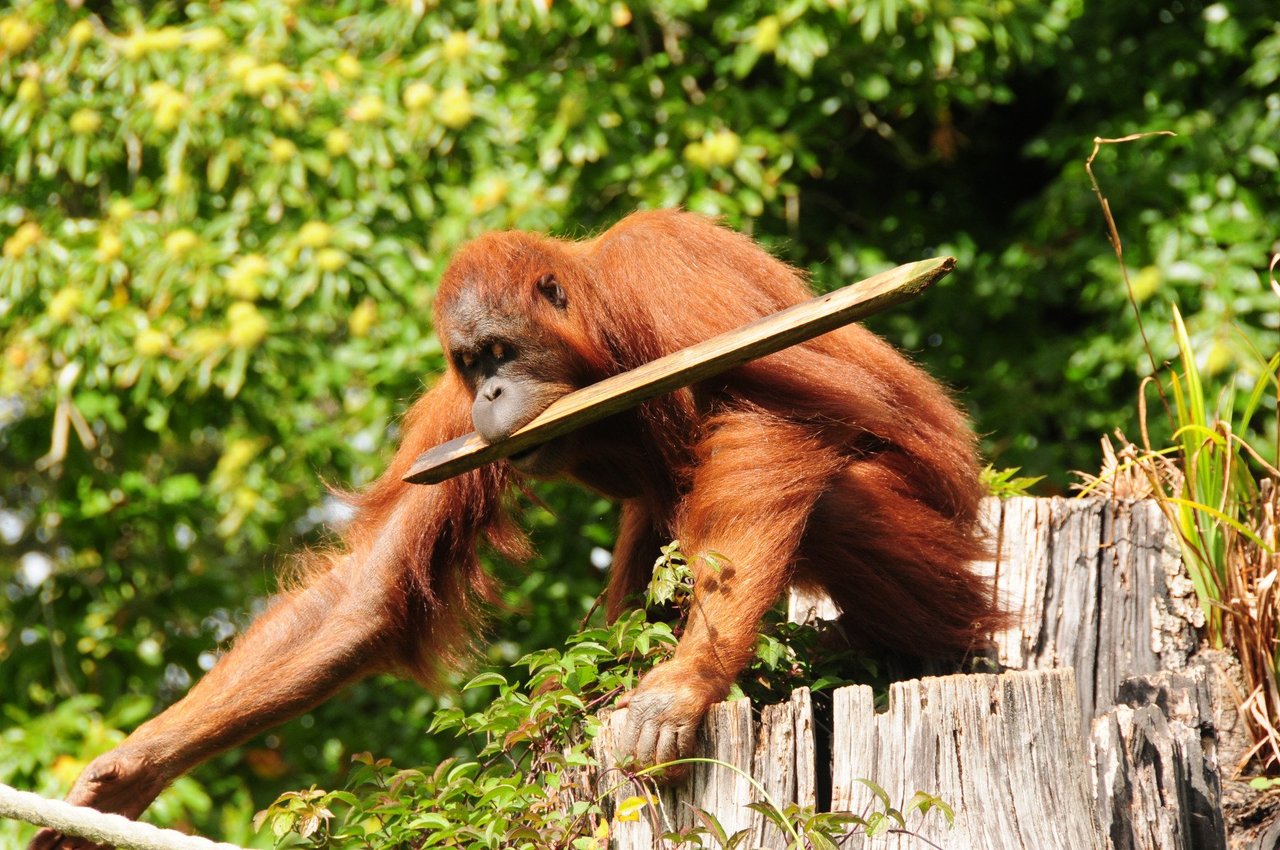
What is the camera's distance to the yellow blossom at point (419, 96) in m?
6.04

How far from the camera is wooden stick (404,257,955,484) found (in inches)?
108

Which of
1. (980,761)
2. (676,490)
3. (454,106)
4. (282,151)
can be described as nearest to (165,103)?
(282,151)

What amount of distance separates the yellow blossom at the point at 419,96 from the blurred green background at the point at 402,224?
0.02 m

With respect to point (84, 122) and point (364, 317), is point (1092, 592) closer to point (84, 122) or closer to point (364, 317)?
point (364, 317)

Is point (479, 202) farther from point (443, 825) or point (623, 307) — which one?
point (443, 825)

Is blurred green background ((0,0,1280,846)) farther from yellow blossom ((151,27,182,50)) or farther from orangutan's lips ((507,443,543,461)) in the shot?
orangutan's lips ((507,443,543,461))

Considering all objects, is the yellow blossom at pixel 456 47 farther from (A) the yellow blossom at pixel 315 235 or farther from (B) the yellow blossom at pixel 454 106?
(A) the yellow blossom at pixel 315 235

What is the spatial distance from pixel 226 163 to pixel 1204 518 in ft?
13.5

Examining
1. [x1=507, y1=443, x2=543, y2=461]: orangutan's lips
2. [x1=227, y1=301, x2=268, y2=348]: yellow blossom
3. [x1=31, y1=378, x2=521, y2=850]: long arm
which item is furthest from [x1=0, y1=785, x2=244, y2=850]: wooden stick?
[x1=227, y1=301, x2=268, y2=348]: yellow blossom

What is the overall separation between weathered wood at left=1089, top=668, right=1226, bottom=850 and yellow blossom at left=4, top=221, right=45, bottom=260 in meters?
4.83

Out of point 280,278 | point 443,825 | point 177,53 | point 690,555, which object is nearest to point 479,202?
point 280,278

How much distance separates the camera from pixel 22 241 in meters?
6.19

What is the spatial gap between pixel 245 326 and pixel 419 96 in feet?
3.78

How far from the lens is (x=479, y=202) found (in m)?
6.18
